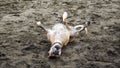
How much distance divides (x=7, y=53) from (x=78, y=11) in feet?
6.93

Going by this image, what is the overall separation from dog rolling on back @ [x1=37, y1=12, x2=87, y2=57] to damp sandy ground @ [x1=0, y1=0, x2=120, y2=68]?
0.37 ft

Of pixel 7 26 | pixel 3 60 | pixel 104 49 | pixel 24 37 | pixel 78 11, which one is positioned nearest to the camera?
pixel 3 60

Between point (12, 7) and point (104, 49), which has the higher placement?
point (12, 7)

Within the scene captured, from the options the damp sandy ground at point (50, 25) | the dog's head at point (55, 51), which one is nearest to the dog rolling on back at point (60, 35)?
the dog's head at point (55, 51)

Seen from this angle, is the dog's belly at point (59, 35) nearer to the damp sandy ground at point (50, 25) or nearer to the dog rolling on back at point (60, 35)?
the dog rolling on back at point (60, 35)

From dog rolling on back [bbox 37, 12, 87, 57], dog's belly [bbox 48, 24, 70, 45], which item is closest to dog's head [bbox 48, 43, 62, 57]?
dog rolling on back [bbox 37, 12, 87, 57]

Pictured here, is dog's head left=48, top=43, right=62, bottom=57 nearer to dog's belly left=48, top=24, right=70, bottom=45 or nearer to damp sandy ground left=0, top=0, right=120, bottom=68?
damp sandy ground left=0, top=0, right=120, bottom=68

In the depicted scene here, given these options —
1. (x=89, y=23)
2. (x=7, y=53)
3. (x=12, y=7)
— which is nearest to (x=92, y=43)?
(x=89, y=23)

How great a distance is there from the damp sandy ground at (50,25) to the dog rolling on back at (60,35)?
11cm

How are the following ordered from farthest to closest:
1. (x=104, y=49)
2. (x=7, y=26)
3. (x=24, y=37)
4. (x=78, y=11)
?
(x=78, y=11) < (x=7, y=26) < (x=24, y=37) < (x=104, y=49)

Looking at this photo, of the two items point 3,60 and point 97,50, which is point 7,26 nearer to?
point 3,60

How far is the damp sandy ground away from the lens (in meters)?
4.33

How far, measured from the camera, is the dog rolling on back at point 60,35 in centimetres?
430

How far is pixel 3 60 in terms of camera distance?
4363 mm
